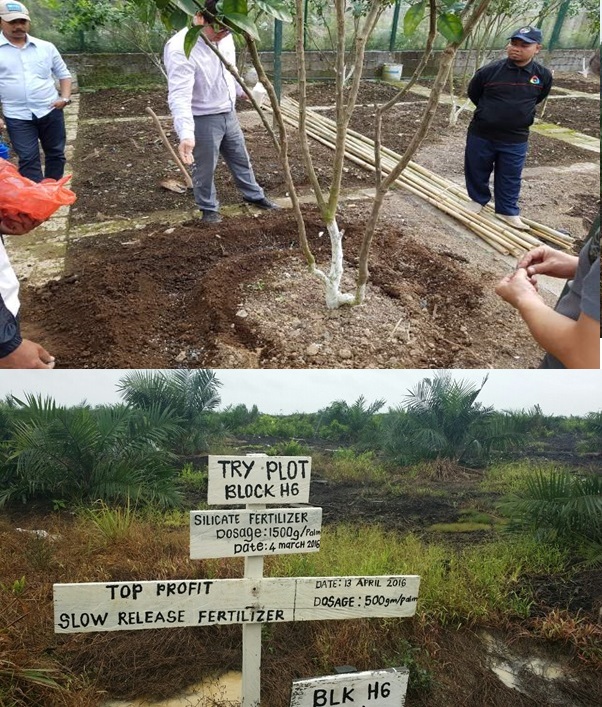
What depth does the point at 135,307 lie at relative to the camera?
6.91ft

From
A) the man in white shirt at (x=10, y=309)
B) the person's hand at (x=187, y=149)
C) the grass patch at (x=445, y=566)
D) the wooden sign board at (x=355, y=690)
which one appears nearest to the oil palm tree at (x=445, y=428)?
the grass patch at (x=445, y=566)

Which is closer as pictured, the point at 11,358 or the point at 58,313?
the point at 11,358

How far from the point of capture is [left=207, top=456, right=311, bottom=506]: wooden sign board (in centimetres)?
153

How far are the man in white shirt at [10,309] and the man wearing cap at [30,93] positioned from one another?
31cm

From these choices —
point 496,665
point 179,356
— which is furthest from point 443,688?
point 179,356

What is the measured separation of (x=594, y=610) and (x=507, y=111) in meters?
2.23

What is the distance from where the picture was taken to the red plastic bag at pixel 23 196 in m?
1.49

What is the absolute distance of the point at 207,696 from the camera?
1867 mm

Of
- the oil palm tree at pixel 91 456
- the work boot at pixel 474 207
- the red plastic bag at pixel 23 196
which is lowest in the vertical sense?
the oil palm tree at pixel 91 456

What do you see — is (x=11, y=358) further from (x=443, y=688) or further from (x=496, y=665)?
(x=496, y=665)

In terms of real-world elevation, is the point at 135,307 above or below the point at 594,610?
above

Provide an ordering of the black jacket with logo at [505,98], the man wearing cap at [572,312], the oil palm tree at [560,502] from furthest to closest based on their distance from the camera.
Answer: the black jacket with logo at [505,98], the oil palm tree at [560,502], the man wearing cap at [572,312]

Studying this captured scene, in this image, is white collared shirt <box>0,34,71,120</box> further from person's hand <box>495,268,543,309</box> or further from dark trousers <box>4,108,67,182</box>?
person's hand <box>495,268,543,309</box>

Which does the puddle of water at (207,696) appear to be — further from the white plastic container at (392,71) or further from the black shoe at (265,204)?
the white plastic container at (392,71)
